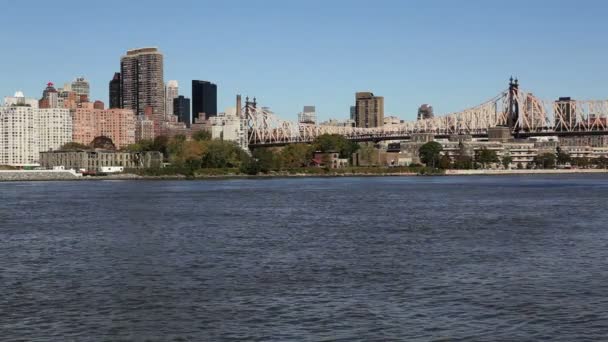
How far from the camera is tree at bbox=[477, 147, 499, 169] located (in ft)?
546

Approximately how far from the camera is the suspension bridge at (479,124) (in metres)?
151

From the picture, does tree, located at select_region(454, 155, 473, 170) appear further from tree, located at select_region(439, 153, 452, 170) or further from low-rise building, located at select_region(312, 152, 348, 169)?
low-rise building, located at select_region(312, 152, 348, 169)

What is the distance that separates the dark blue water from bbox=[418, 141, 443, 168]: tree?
391ft

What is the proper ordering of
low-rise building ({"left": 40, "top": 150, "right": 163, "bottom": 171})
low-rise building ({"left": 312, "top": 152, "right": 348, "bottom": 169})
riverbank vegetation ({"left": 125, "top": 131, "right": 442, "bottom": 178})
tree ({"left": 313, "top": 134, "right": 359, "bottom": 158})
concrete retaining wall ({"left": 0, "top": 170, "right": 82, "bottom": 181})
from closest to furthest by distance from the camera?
1. concrete retaining wall ({"left": 0, "top": 170, "right": 82, "bottom": 181})
2. riverbank vegetation ({"left": 125, "top": 131, "right": 442, "bottom": 178})
3. low-rise building ({"left": 312, "top": 152, "right": 348, "bottom": 169})
4. tree ({"left": 313, "top": 134, "right": 359, "bottom": 158})
5. low-rise building ({"left": 40, "top": 150, "right": 163, "bottom": 171})

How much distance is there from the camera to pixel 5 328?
17.2 meters

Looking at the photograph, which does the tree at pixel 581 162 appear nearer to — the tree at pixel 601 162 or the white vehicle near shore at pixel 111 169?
the tree at pixel 601 162

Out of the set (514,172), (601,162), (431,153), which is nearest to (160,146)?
(431,153)

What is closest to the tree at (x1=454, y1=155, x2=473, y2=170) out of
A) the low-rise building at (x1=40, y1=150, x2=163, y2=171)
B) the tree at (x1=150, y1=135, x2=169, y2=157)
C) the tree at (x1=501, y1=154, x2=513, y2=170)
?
the tree at (x1=501, y1=154, x2=513, y2=170)

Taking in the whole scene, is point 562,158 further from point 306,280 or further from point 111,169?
point 306,280

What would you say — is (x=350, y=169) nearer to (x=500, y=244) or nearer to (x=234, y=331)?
(x=500, y=244)

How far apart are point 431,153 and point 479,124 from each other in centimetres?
2099

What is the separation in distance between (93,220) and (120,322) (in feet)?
87.0

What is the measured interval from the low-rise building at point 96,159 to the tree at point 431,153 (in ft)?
149

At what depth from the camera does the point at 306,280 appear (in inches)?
882
